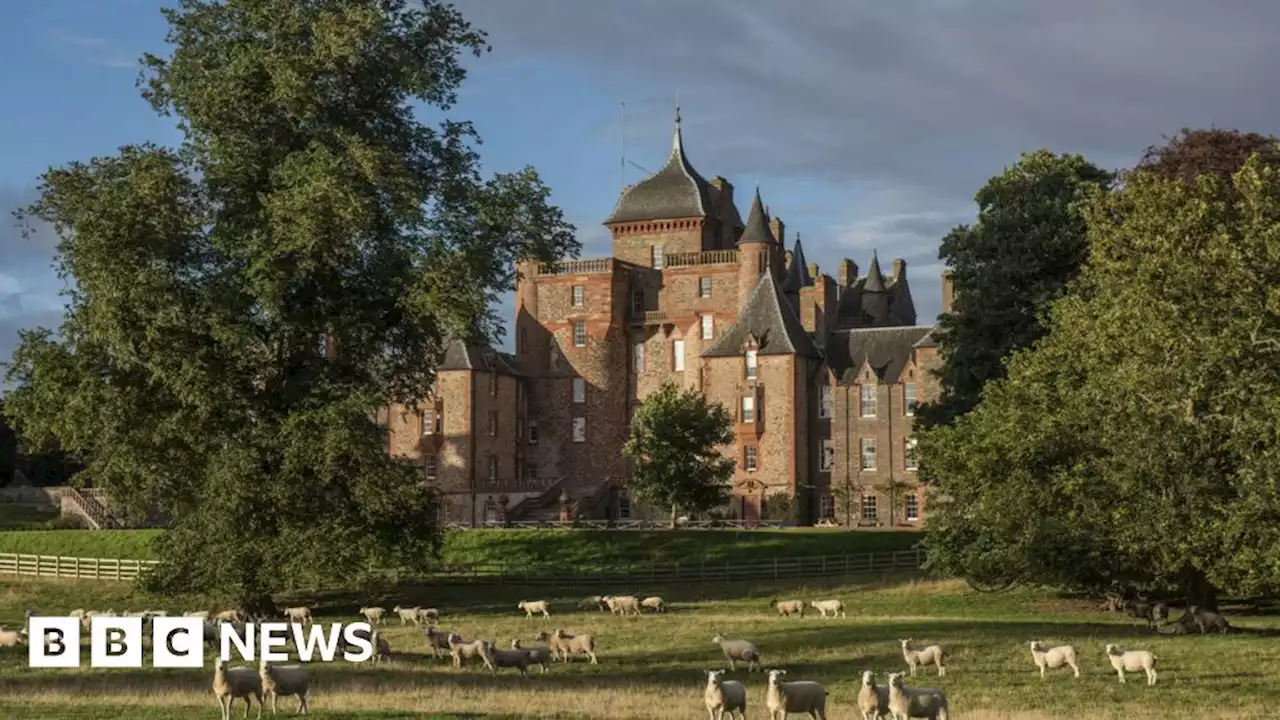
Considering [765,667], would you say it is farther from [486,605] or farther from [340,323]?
[486,605]

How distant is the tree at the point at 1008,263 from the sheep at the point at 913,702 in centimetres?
3085

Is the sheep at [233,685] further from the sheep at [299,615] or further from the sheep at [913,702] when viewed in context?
the sheep at [299,615]

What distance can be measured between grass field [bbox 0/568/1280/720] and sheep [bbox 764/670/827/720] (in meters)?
1.34

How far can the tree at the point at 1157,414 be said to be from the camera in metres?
37.8

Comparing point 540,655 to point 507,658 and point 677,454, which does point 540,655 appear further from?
point 677,454

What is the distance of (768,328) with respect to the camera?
91500 mm

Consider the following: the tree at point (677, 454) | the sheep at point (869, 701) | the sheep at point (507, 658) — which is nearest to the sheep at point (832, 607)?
the sheep at point (507, 658)

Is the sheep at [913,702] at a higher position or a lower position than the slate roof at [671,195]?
lower

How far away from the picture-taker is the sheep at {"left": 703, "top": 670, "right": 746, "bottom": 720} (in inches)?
950

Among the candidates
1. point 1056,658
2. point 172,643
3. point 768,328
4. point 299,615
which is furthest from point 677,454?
point 1056,658

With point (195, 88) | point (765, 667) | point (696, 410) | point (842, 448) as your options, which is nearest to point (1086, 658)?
point (765, 667)

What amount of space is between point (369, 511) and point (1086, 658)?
17956 mm

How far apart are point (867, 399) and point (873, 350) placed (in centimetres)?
310

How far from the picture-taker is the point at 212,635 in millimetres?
37469
